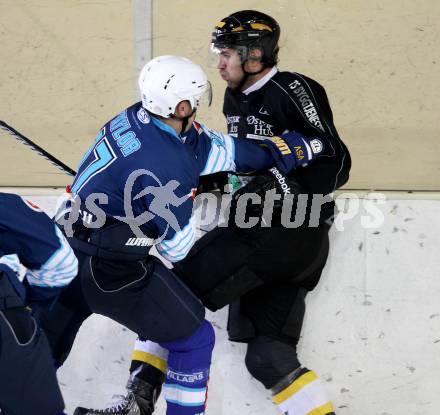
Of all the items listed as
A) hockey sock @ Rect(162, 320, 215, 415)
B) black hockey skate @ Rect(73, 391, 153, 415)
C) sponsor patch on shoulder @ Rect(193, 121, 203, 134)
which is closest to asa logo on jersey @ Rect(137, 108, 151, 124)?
sponsor patch on shoulder @ Rect(193, 121, 203, 134)

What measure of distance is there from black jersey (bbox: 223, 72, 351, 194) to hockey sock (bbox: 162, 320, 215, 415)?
64 cm

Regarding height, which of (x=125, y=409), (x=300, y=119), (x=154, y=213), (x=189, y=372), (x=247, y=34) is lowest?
(x=125, y=409)

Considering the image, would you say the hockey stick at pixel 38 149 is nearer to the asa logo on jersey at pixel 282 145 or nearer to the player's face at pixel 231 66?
the player's face at pixel 231 66

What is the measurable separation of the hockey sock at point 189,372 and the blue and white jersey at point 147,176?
0.96ft

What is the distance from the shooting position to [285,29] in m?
3.42

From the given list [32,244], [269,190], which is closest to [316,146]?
[269,190]

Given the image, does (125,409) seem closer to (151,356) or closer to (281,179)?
(151,356)

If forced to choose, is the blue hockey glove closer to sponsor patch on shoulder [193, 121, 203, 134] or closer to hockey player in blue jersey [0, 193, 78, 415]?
sponsor patch on shoulder [193, 121, 203, 134]

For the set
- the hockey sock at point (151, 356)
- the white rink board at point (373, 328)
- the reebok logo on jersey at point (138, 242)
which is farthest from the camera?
the white rink board at point (373, 328)

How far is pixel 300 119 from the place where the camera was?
3.02 metres

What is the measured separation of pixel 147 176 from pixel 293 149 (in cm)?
55

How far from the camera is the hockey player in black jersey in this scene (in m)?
3.04

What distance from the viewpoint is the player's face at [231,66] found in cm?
308

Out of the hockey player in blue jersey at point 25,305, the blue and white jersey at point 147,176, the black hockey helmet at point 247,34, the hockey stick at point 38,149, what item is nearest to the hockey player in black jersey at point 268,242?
the black hockey helmet at point 247,34
